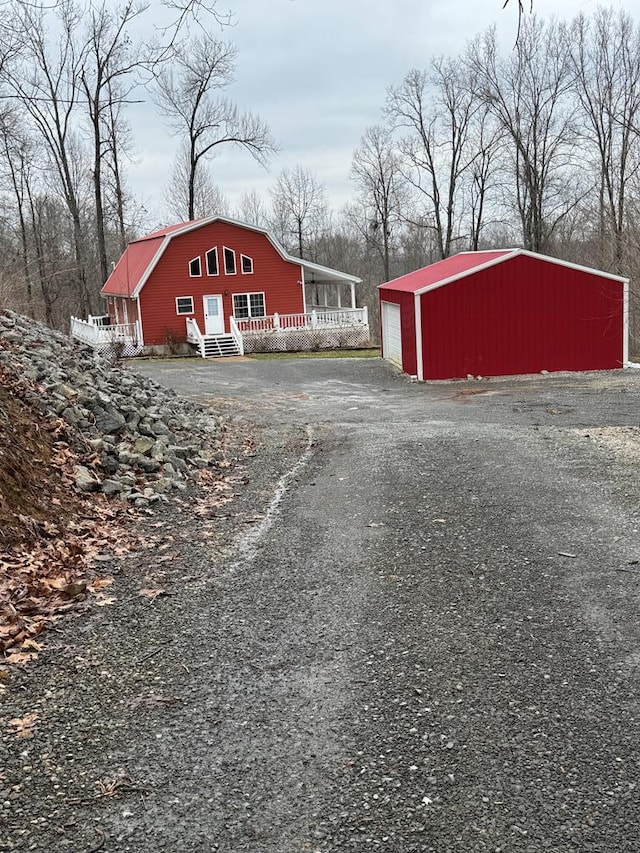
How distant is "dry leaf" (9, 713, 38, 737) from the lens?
415 cm

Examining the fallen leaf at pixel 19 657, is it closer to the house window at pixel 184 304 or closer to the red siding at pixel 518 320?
the red siding at pixel 518 320

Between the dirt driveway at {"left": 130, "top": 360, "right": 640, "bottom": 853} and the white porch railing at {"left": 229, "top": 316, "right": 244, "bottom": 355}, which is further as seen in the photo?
the white porch railing at {"left": 229, "top": 316, "right": 244, "bottom": 355}

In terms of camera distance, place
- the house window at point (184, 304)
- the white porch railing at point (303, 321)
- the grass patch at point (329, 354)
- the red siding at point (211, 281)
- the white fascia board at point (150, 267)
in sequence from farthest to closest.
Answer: the house window at point (184, 304), the red siding at point (211, 281), the white porch railing at point (303, 321), the white fascia board at point (150, 267), the grass patch at point (329, 354)

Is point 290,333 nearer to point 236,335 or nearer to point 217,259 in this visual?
point 236,335

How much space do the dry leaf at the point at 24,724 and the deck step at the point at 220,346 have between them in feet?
94.2

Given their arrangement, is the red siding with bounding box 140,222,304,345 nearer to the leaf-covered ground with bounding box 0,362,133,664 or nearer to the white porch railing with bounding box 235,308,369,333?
the white porch railing with bounding box 235,308,369,333

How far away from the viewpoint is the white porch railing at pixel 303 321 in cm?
3375

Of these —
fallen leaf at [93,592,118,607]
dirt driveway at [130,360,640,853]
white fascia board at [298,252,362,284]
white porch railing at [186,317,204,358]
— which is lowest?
dirt driveway at [130,360,640,853]

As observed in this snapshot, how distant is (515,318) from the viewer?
73.0 feet

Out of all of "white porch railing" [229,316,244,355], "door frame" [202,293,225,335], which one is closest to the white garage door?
"white porch railing" [229,316,244,355]

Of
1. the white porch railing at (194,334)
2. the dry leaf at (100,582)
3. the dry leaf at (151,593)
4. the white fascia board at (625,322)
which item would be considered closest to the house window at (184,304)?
the white porch railing at (194,334)

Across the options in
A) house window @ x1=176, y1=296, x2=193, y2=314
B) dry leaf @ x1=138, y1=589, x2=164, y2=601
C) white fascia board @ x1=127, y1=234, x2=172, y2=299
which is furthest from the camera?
house window @ x1=176, y1=296, x2=193, y2=314

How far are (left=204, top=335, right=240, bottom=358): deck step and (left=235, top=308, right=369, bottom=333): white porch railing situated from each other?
86cm

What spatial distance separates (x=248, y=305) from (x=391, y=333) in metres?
10.3
